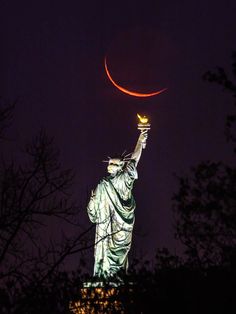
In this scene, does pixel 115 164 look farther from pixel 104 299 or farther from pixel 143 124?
pixel 104 299

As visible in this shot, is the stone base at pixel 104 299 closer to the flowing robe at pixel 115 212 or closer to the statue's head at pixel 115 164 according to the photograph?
the flowing robe at pixel 115 212

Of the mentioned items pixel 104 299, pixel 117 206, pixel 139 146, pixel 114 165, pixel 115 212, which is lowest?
pixel 104 299

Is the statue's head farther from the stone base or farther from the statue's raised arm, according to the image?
the stone base

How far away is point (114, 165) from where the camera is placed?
29.9 m

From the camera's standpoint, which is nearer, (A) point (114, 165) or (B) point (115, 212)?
(B) point (115, 212)

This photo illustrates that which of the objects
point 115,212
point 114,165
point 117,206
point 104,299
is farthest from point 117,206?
point 104,299

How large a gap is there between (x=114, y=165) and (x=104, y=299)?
1158 cm

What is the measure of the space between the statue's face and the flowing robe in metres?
0.15

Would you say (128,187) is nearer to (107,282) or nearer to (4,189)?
(107,282)

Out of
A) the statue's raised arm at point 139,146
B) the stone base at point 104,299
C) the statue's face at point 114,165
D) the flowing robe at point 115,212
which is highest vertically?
the statue's raised arm at point 139,146

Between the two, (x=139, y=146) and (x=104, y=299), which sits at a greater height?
(x=139, y=146)

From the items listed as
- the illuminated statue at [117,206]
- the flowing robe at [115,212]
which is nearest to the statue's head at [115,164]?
the illuminated statue at [117,206]

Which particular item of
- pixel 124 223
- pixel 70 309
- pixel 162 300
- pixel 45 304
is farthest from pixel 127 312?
pixel 124 223

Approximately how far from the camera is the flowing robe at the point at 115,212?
1165 inches
